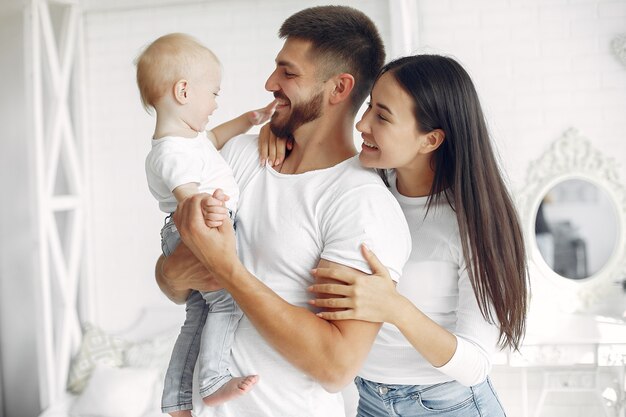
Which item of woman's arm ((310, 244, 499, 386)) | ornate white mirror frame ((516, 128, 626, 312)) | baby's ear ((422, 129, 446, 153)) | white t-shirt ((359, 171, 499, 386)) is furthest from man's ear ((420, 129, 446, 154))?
ornate white mirror frame ((516, 128, 626, 312))

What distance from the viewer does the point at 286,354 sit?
1107 millimetres

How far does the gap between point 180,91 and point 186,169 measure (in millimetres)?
181

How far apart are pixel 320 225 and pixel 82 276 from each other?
3.09m

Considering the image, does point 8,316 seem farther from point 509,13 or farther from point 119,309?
point 509,13

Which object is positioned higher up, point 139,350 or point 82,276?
point 82,276

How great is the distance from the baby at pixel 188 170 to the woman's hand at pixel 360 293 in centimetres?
21

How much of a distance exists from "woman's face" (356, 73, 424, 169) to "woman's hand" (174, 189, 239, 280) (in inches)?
11.7

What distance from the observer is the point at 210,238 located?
1110 millimetres

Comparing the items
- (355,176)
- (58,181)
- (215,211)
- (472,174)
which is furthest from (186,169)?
(58,181)

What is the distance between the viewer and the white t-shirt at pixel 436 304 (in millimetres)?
1331

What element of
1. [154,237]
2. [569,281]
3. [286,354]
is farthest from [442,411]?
[154,237]

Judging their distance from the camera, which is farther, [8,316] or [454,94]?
[8,316]

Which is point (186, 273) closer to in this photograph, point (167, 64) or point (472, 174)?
point (167, 64)

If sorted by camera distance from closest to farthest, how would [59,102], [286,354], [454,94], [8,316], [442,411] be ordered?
[286,354] → [454,94] → [442,411] → [59,102] → [8,316]
